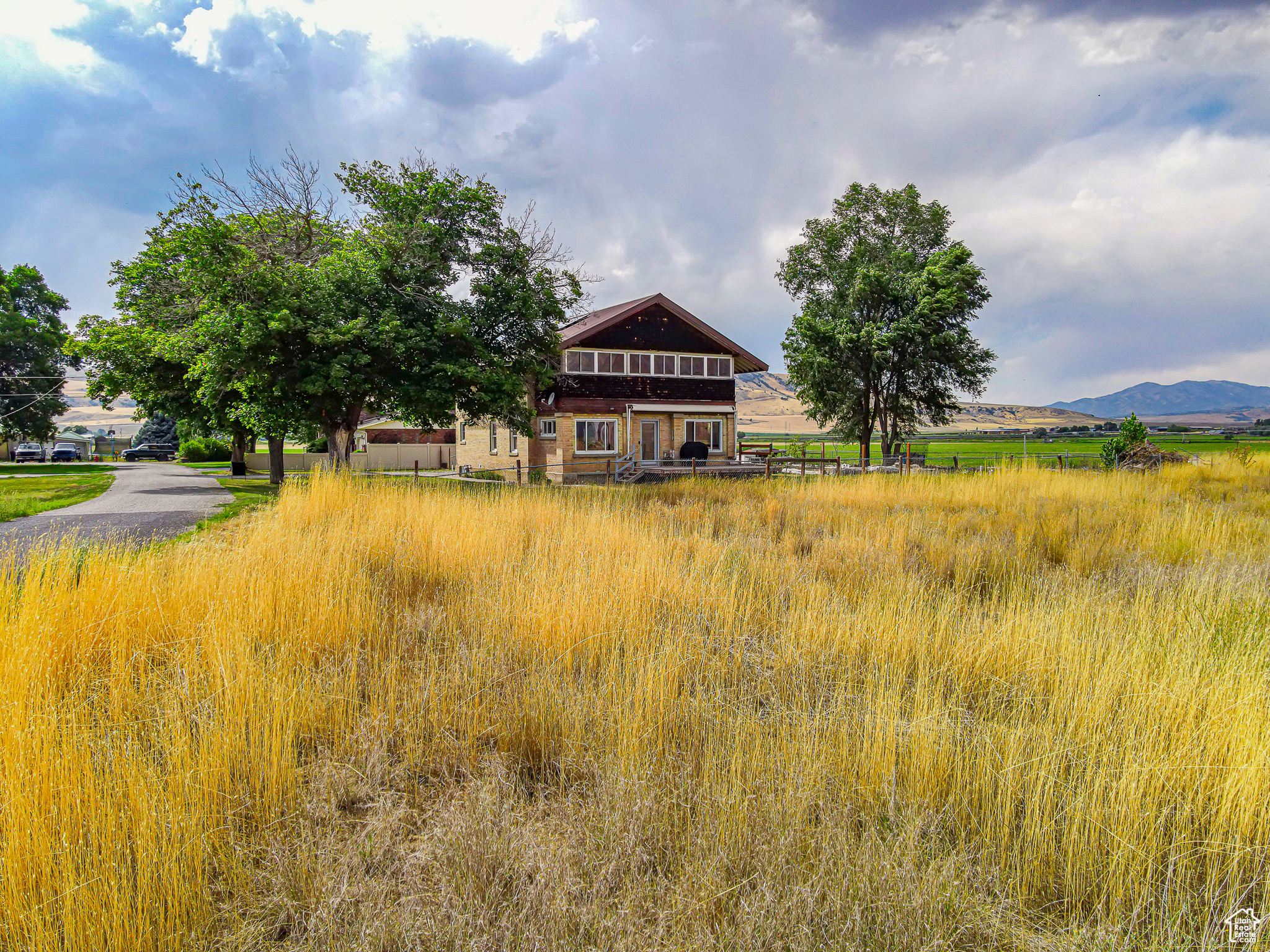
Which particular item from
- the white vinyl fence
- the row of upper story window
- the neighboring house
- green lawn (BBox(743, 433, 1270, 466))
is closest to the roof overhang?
the row of upper story window

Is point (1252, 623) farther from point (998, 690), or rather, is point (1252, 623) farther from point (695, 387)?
point (695, 387)

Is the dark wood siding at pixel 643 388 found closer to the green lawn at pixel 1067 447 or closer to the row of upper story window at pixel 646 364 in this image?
the row of upper story window at pixel 646 364

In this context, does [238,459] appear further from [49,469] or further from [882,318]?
[882,318]

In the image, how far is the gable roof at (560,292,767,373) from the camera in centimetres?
2886

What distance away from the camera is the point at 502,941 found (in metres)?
2.24

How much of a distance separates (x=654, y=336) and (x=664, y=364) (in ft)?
4.84

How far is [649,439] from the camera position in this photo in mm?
31156

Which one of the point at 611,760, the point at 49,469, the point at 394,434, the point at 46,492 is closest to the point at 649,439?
the point at 46,492

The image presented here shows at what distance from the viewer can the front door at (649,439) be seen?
3088cm

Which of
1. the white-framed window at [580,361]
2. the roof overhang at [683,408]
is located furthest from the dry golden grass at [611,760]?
the roof overhang at [683,408]

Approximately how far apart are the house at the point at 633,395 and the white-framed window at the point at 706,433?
0.15 feet

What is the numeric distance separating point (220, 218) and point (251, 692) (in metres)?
21.3

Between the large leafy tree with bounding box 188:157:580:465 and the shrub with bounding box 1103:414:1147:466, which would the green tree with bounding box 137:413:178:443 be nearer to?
the large leafy tree with bounding box 188:157:580:465

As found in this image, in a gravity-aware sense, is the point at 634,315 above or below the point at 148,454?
above
